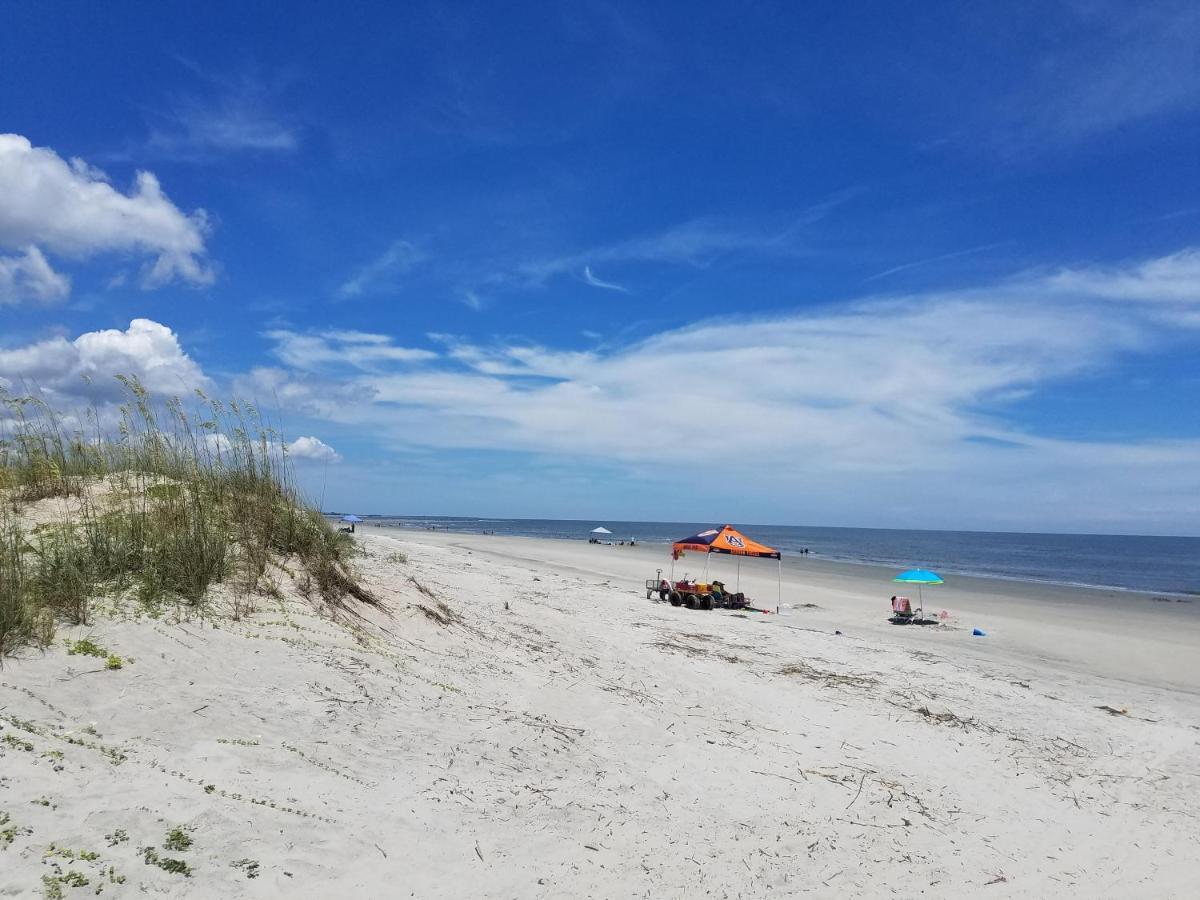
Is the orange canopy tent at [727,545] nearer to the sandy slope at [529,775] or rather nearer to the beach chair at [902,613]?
the beach chair at [902,613]

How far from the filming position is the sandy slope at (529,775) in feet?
12.4

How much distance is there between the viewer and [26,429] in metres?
7.94

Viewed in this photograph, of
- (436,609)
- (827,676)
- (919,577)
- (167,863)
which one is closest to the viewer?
(167,863)

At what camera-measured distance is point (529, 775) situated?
16.9ft

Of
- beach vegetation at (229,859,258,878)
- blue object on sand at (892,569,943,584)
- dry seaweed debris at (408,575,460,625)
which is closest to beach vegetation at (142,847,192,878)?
beach vegetation at (229,859,258,878)

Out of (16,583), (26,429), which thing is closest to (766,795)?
(16,583)

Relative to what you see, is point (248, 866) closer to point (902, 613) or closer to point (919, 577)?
point (902, 613)

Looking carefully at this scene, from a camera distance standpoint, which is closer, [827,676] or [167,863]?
[167,863]

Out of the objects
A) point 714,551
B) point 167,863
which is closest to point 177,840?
point 167,863

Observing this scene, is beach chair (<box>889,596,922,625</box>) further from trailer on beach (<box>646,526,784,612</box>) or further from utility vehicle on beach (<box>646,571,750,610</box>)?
utility vehicle on beach (<box>646,571,750,610</box>)

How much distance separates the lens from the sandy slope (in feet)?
12.4

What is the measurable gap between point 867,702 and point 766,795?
337 cm

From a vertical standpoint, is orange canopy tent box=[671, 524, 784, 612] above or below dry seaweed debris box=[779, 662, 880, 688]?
above

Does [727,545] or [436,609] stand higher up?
[727,545]
